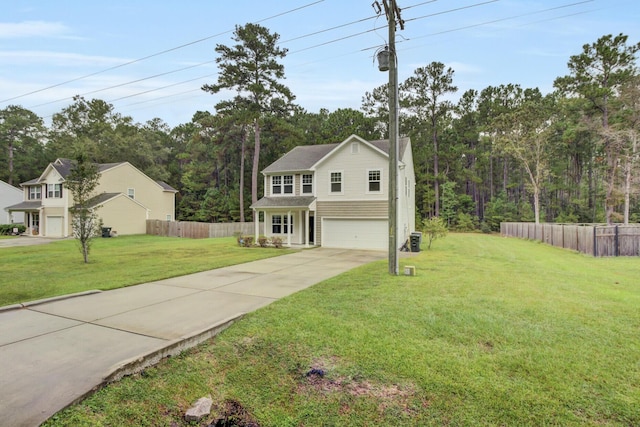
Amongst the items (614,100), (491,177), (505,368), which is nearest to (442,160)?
(491,177)

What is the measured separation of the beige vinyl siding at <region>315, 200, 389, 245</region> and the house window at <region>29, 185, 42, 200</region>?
28.7m

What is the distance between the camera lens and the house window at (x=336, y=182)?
1914 centimetres

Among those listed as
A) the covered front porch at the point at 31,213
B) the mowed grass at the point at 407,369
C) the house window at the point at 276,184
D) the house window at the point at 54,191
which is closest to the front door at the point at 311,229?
the house window at the point at 276,184

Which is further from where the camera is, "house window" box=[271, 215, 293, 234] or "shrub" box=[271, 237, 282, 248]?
"house window" box=[271, 215, 293, 234]

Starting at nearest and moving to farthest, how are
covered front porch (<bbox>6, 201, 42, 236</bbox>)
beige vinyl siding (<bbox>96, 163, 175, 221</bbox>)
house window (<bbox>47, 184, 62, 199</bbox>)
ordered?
house window (<bbox>47, 184, 62, 199</bbox>)
covered front porch (<bbox>6, 201, 42, 236</bbox>)
beige vinyl siding (<bbox>96, 163, 175, 221</bbox>)

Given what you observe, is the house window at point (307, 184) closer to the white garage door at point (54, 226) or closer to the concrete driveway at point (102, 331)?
the concrete driveway at point (102, 331)

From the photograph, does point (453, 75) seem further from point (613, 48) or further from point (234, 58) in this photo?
point (234, 58)

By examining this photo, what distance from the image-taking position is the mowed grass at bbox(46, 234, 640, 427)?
10.3 feet

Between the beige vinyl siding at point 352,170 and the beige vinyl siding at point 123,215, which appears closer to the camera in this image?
the beige vinyl siding at point 352,170

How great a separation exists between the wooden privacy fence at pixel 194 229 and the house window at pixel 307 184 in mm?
10436

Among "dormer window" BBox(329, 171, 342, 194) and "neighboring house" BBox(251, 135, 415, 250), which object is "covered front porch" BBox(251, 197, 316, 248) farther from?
"dormer window" BBox(329, 171, 342, 194)

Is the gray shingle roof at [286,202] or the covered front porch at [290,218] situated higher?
the gray shingle roof at [286,202]

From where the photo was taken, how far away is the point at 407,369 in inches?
151

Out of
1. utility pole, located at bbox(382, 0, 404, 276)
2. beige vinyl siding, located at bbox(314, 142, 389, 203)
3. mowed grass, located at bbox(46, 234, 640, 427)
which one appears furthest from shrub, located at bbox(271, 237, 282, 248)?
mowed grass, located at bbox(46, 234, 640, 427)
